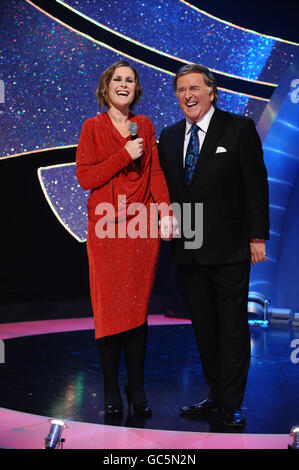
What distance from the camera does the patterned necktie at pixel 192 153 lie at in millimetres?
2611

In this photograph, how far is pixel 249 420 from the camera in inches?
101

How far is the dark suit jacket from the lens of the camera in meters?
2.51

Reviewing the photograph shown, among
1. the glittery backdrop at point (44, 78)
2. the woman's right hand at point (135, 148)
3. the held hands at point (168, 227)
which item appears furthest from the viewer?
the glittery backdrop at point (44, 78)

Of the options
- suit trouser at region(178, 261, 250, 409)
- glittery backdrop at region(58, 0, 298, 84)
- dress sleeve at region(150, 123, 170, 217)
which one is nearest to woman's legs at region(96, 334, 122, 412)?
suit trouser at region(178, 261, 250, 409)

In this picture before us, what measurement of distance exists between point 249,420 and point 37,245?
145 inches

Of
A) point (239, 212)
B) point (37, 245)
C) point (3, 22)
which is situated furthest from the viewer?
point (37, 245)

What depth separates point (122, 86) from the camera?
262 cm

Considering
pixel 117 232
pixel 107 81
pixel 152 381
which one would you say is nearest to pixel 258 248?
pixel 117 232

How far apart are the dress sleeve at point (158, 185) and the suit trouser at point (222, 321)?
0.28 metres

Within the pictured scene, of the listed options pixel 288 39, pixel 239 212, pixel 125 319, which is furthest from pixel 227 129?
pixel 288 39

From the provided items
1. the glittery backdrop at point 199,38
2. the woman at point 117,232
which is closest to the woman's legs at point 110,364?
the woman at point 117,232

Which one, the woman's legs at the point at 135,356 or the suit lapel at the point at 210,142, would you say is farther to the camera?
the woman's legs at the point at 135,356

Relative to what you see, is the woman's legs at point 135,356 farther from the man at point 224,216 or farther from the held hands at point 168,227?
the held hands at point 168,227

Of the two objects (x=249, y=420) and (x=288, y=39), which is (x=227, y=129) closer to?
(x=249, y=420)
